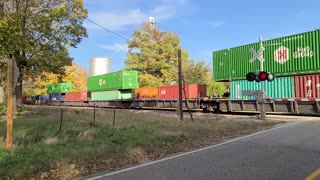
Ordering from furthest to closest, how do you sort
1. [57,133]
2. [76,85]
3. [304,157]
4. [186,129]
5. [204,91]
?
[76,85]
[204,91]
[186,129]
[57,133]
[304,157]

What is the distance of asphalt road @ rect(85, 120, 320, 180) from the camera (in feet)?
21.8

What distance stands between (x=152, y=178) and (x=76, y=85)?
70871 mm

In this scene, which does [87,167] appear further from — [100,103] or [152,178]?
[100,103]

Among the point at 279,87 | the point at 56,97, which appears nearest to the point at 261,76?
the point at 279,87

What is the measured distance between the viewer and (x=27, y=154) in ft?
27.2

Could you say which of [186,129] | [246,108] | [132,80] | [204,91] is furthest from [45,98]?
[186,129]

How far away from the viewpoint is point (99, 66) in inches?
2451

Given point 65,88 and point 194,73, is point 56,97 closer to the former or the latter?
point 65,88

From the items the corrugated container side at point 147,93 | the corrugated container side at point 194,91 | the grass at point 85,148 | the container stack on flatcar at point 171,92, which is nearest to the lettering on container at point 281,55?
the container stack on flatcar at point 171,92

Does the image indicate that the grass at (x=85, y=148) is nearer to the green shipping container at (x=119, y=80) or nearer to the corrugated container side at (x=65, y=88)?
the green shipping container at (x=119, y=80)

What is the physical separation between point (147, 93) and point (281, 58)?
1946 centimetres

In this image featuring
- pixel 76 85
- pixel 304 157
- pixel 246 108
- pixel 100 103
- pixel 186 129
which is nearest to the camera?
pixel 304 157

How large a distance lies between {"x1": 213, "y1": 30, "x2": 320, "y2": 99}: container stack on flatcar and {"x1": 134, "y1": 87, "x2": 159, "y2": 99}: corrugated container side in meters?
13.3

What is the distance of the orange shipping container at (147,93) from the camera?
38894 millimetres
